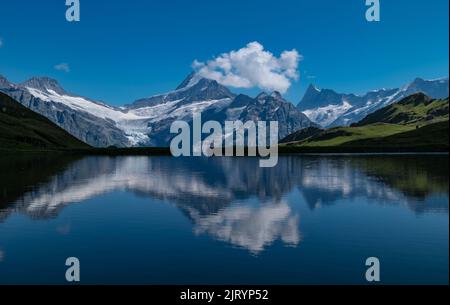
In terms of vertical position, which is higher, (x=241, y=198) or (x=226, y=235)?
(x=241, y=198)

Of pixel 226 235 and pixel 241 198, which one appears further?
pixel 241 198

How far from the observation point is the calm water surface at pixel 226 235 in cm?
3825

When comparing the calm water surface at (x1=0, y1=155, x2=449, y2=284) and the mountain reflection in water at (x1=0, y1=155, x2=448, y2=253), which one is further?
the mountain reflection in water at (x1=0, y1=155, x2=448, y2=253)

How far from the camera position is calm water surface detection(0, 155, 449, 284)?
1506 inches

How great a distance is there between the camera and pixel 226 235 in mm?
52750

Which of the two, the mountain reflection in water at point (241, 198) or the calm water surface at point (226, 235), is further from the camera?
the mountain reflection in water at point (241, 198)

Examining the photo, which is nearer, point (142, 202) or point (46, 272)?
point (46, 272)
